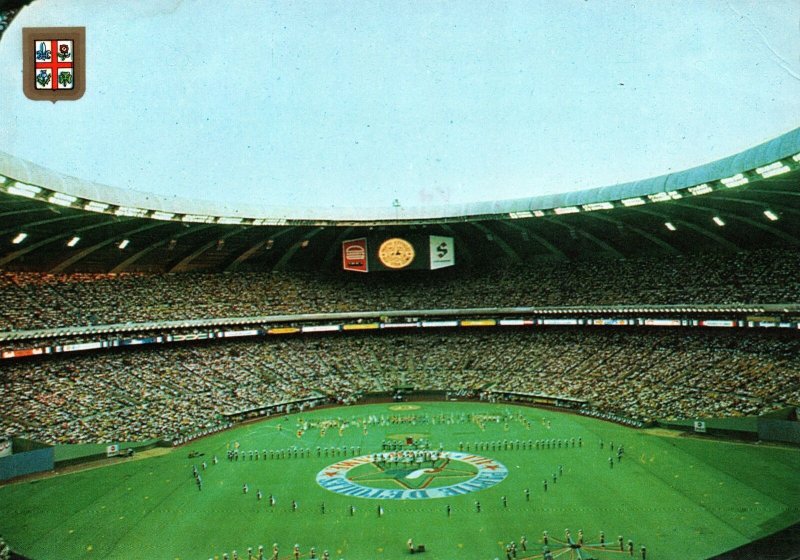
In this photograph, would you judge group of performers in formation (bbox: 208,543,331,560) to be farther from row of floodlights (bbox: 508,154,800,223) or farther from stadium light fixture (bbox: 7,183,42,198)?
row of floodlights (bbox: 508,154,800,223)

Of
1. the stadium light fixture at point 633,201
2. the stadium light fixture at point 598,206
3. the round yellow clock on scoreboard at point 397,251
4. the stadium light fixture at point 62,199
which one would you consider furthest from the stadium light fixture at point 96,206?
the stadium light fixture at point 633,201

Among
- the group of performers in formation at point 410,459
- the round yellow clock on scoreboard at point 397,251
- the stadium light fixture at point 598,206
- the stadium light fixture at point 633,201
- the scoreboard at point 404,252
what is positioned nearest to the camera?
the group of performers in formation at point 410,459

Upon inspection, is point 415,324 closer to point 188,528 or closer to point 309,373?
point 309,373

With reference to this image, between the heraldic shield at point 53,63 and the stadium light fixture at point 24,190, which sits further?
the stadium light fixture at point 24,190

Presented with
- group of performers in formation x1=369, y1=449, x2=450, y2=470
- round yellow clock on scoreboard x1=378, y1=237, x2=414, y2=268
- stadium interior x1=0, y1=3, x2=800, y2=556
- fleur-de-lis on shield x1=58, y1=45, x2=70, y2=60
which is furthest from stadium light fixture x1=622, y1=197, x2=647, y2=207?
fleur-de-lis on shield x1=58, y1=45, x2=70, y2=60

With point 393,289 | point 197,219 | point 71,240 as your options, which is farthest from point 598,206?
point 71,240

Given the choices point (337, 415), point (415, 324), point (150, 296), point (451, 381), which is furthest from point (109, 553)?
point (415, 324)

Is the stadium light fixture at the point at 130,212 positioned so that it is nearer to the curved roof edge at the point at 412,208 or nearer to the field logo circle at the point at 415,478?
the curved roof edge at the point at 412,208
